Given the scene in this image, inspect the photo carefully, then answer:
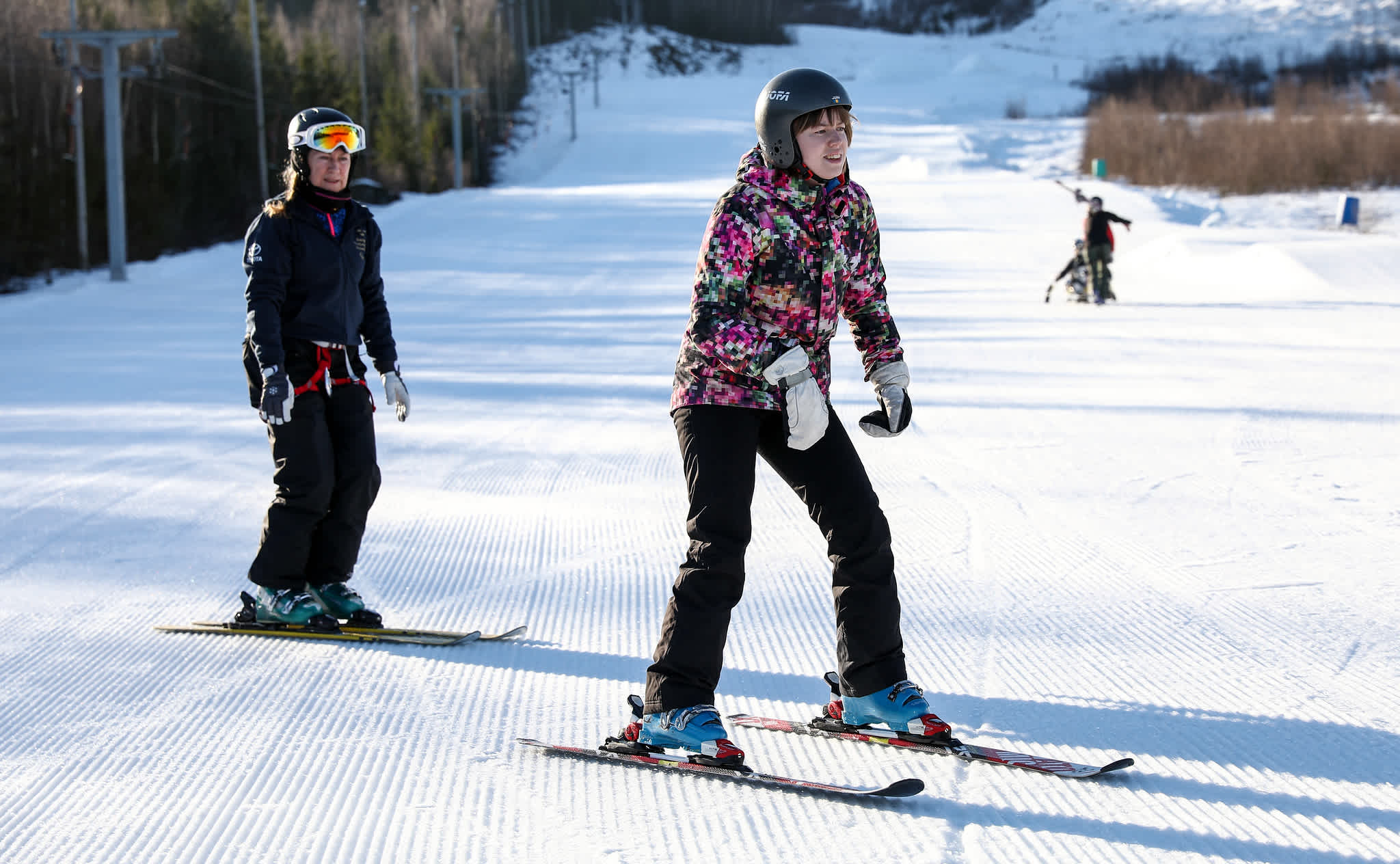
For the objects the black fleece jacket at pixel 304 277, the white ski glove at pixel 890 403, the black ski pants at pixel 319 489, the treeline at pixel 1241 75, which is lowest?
the black ski pants at pixel 319 489

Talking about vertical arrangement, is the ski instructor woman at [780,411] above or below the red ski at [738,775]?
above

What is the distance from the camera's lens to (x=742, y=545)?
3.05 m

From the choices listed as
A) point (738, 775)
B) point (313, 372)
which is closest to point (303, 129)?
point (313, 372)

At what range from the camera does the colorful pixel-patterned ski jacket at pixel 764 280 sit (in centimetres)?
292

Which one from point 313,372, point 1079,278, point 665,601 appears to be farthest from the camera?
point 1079,278

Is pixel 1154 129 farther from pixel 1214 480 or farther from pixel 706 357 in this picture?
pixel 706 357

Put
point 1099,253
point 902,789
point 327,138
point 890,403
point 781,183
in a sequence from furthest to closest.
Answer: point 1099,253 < point 327,138 < point 890,403 < point 781,183 < point 902,789

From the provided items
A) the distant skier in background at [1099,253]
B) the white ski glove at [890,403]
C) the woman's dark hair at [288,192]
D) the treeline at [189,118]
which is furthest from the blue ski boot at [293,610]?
the treeline at [189,118]

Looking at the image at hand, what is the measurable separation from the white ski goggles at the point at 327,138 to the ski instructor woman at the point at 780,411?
164 centimetres

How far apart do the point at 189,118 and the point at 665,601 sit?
35.7 m

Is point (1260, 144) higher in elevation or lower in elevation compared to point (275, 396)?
higher

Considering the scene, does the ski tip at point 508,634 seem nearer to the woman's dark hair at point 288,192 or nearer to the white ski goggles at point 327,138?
the woman's dark hair at point 288,192

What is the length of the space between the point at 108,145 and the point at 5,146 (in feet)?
22.4

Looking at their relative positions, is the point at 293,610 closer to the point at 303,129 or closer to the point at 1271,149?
the point at 303,129
